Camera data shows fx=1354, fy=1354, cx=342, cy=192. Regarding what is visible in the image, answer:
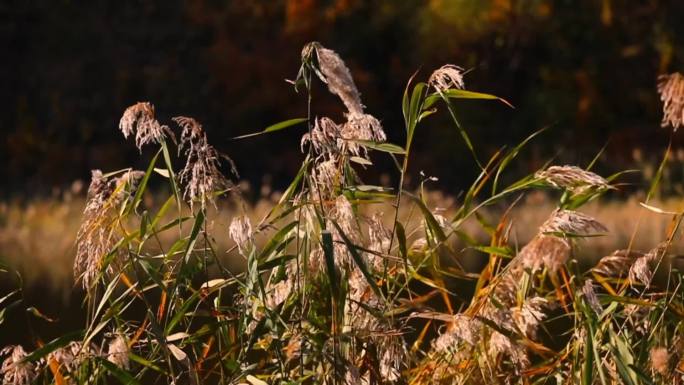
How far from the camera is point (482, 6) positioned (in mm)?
A: 12375

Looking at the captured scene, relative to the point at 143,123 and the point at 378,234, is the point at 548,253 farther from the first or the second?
the point at 143,123

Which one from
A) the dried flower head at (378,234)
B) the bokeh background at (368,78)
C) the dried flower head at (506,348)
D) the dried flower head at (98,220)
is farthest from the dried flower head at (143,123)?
the bokeh background at (368,78)

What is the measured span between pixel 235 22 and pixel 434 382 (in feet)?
34.3

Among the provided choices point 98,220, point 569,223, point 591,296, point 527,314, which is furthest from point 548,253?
point 98,220

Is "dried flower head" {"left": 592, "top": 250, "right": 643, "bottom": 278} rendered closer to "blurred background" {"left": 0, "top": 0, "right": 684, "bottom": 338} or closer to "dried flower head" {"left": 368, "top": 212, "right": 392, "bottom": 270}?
"dried flower head" {"left": 368, "top": 212, "right": 392, "bottom": 270}

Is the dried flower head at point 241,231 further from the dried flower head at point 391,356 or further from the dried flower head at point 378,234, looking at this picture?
the dried flower head at point 391,356

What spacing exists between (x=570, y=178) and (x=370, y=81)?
9.70m

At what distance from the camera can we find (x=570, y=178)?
2322mm

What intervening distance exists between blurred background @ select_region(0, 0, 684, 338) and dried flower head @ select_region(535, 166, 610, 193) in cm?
914

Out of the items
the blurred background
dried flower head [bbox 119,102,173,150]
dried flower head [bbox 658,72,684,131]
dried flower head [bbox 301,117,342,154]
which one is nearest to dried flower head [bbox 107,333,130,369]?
dried flower head [bbox 119,102,173,150]

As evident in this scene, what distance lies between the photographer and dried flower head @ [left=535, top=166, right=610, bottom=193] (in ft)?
7.14

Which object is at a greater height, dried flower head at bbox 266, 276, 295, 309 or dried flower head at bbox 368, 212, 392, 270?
dried flower head at bbox 368, 212, 392, 270

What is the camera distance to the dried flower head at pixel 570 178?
2178mm

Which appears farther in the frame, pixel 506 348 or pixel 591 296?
pixel 506 348
